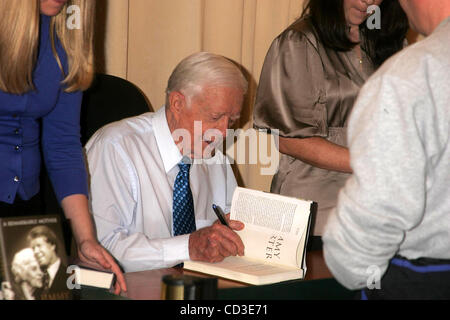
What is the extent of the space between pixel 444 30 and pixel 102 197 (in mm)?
1273

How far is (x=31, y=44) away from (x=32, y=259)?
76 cm

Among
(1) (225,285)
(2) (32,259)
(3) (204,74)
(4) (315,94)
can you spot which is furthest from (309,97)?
(2) (32,259)

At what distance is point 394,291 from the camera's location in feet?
3.92

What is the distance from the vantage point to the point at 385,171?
3.47 feet

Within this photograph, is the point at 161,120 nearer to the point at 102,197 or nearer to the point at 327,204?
the point at 102,197

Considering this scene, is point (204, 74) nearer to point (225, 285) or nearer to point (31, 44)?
point (31, 44)

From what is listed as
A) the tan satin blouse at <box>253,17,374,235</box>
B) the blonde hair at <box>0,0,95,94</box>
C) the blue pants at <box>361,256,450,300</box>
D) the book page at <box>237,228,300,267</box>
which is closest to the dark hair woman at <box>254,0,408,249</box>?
the tan satin blouse at <box>253,17,374,235</box>

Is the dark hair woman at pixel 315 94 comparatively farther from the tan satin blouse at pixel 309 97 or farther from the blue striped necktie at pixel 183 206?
the blue striped necktie at pixel 183 206

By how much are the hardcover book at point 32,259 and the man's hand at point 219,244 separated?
62cm

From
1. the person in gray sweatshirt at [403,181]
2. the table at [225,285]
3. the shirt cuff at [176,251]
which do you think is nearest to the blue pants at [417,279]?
the person in gray sweatshirt at [403,181]

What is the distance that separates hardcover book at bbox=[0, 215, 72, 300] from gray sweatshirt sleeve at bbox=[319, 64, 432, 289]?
0.56 m

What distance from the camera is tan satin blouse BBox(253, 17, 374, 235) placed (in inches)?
85.8

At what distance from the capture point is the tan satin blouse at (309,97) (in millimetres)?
2180
